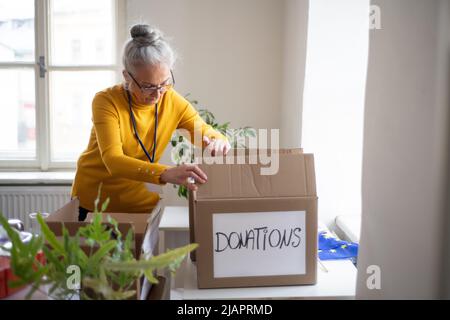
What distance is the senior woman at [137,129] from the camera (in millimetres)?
1424

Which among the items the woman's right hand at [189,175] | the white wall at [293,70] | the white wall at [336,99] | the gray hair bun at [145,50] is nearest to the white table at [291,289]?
the woman's right hand at [189,175]

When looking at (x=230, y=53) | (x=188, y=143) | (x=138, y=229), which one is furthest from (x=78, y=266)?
(x=230, y=53)

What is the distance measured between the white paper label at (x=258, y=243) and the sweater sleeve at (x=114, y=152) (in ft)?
0.83

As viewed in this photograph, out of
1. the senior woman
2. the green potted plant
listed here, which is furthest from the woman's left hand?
the green potted plant

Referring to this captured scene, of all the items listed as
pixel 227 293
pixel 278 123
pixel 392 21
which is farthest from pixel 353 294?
pixel 278 123

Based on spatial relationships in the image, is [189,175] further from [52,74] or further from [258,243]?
[52,74]

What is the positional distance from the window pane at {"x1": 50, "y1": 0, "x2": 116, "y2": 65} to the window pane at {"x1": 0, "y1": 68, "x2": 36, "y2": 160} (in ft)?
0.87

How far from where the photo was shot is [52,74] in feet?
11.2

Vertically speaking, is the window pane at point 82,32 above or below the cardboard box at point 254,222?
above

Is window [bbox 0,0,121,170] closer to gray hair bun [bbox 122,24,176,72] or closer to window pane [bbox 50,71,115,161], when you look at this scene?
window pane [bbox 50,71,115,161]

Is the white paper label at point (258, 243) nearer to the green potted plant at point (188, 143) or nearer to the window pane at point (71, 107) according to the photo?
the green potted plant at point (188, 143)

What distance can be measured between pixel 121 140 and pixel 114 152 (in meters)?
0.13

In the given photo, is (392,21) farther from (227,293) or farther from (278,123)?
(278,123)

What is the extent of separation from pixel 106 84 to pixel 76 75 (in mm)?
211
